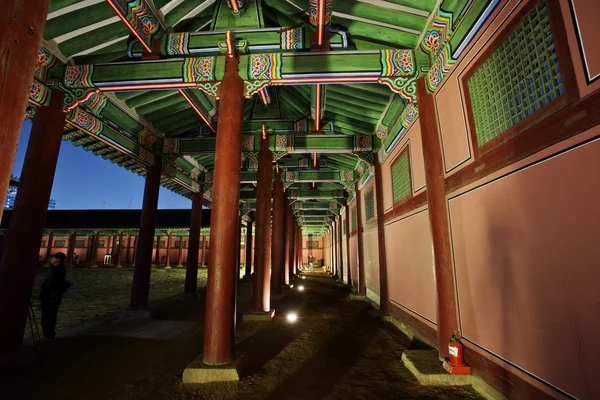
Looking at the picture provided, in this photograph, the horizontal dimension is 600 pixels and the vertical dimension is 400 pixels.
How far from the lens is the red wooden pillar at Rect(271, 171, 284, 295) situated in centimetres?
1023

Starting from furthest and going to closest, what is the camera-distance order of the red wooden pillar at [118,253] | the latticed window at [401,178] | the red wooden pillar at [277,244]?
the red wooden pillar at [118,253] → the red wooden pillar at [277,244] → the latticed window at [401,178]

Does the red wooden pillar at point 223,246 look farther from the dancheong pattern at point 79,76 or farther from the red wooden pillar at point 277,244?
the red wooden pillar at point 277,244

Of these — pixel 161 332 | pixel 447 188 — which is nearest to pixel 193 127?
pixel 161 332

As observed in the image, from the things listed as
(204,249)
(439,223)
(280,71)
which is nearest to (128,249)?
(204,249)

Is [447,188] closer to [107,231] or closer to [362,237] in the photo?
[362,237]

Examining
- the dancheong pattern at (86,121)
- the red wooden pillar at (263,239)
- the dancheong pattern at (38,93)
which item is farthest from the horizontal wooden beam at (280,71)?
the red wooden pillar at (263,239)

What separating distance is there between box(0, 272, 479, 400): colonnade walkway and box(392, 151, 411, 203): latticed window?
2970 millimetres

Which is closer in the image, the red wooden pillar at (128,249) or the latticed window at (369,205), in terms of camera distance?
the latticed window at (369,205)

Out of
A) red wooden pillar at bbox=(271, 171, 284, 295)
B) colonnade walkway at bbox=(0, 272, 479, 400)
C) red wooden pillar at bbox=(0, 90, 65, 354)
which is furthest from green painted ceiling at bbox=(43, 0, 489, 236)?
colonnade walkway at bbox=(0, 272, 479, 400)

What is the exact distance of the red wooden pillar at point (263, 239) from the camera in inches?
278

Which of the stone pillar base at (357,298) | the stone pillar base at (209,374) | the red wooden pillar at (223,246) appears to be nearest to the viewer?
the stone pillar base at (209,374)

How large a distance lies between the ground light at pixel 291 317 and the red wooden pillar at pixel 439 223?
3839 mm

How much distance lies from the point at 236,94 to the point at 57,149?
3630 millimetres

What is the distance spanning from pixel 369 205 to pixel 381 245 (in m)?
2.82
